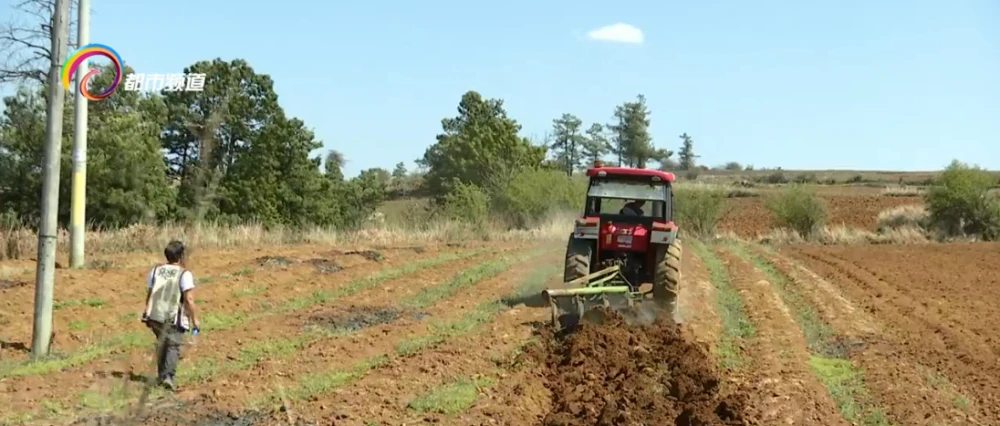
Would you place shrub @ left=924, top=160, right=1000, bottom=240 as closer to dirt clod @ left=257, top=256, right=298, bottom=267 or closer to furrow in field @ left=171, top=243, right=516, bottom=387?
furrow in field @ left=171, top=243, right=516, bottom=387

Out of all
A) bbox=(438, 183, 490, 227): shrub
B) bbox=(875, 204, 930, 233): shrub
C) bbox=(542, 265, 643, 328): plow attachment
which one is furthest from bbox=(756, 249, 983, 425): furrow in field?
bbox=(875, 204, 930, 233): shrub

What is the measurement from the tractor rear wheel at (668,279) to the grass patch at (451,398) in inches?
180

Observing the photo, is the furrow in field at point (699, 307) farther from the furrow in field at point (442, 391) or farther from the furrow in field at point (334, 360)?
the furrow in field at point (334, 360)

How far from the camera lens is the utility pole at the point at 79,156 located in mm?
12547

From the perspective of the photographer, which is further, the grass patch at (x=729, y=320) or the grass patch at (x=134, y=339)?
the grass patch at (x=729, y=320)

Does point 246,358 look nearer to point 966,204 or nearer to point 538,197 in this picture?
point 538,197

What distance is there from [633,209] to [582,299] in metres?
2.82

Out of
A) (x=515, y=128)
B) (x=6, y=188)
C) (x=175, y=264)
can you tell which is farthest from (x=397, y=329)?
(x=515, y=128)

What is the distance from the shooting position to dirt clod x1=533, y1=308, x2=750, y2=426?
7.39m

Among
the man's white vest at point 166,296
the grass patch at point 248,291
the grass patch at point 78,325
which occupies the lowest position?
the grass patch at point 78,325

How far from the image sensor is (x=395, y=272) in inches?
712

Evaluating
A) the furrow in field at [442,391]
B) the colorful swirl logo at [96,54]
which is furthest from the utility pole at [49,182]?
the furrow in field at [442,391]

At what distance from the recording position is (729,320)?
1303 cm

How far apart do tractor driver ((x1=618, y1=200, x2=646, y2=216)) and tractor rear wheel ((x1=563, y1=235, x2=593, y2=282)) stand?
819 mm
